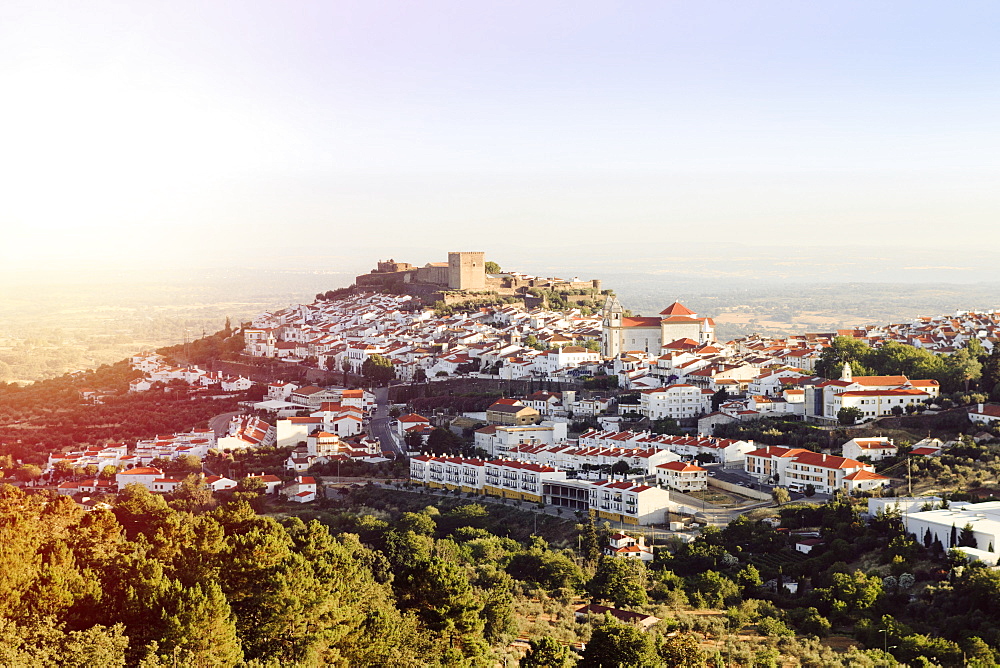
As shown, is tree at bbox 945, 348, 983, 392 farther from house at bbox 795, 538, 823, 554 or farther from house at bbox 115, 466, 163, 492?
house at bbox 115, 466, 163, 492

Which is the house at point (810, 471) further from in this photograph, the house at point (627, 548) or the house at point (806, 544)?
the house at point (627, 548)

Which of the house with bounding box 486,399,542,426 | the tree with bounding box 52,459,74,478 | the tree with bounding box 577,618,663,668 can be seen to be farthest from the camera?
the house with bounding box 486,399,542,426

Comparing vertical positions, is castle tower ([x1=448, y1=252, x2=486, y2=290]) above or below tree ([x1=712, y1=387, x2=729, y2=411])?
above

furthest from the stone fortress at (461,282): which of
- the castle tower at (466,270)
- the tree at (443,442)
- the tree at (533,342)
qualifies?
the tree at (443,442)

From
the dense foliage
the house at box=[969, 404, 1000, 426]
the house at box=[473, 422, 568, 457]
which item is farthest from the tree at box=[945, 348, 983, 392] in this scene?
the house at box=[473, 422, 568, 457]

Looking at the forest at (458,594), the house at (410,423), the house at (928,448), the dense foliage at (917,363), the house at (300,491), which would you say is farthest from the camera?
the house at (410,423)

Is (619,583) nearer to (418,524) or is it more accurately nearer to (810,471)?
(418,524)

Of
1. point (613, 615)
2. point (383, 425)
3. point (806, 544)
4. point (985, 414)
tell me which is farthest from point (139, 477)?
point (985, 414)
